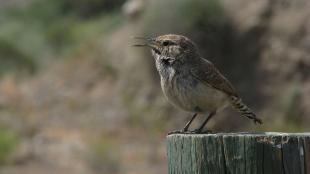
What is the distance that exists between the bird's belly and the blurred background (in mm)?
8540

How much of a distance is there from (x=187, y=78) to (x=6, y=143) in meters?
10.1

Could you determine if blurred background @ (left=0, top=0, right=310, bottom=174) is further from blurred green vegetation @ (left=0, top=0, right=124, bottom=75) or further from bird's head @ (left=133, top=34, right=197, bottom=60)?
bird's head @ (left=133, top=34, right=197, bottom=60)

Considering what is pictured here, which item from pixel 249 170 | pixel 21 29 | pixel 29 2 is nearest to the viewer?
pixel 249 170

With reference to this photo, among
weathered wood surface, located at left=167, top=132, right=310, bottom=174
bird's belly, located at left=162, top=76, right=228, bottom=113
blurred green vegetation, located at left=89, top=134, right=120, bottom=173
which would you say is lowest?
weathered wood surface, located at left=167, top=132, right=310, bottom=174

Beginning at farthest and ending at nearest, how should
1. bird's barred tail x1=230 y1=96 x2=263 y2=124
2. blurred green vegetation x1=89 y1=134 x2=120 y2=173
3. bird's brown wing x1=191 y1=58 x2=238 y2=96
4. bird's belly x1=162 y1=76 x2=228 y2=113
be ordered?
blurred green vegetation x1=89 y1=134 x2=120 y2=173, bird's barred tail x1=230 y1=96 x2=263 y2=124, bird's brown wing x1=191 y1=58 x2=238 y2=96, bird's belly x1=162 y1=76 x2=228 y2=113

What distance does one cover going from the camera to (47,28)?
29.3 meters

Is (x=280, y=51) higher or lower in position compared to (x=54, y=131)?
higher

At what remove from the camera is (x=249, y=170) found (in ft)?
17.2

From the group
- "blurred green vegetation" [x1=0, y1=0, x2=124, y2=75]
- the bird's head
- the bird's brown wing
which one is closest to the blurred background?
"blurred green vegetation" [x1=0, y1=0, x2=124, y2=75]

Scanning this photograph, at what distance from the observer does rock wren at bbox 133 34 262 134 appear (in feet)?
25.6

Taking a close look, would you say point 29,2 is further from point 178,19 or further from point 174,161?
point 174,161

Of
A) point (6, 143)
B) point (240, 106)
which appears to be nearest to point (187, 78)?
point (240, 106)

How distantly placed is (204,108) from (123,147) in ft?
34.4

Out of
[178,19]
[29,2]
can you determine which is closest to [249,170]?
[178,19]
